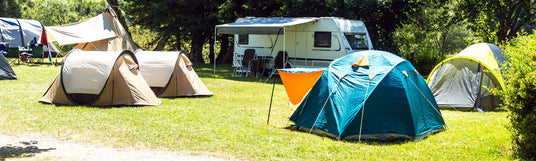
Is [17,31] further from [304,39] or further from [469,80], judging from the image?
[469,80]

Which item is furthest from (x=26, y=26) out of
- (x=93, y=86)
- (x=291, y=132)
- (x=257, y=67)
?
(x=291, y=132)

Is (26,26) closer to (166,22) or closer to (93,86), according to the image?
(166,22)

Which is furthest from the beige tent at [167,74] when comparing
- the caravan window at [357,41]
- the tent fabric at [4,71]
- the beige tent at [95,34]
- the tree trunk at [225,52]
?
the tree trunk at [225,52]

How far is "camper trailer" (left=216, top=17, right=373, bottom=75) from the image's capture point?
1656 cm

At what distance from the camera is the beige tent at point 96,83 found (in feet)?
32.3

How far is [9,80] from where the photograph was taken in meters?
14.4

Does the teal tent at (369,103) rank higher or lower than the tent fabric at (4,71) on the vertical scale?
higher

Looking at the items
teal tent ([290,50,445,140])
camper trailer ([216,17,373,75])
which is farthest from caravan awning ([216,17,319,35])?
teal tent ([290,50,445,140])

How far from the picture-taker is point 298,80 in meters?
9.23

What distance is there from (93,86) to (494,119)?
8.06m

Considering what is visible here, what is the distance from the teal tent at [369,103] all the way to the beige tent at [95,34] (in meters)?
14.6

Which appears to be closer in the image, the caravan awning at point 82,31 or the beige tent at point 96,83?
the beige tent at point 96,83

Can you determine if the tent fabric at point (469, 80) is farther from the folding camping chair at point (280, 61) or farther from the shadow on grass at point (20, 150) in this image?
the shadow on grass at point (20, 150)


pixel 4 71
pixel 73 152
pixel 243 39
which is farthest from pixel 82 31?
pixel 73 152
